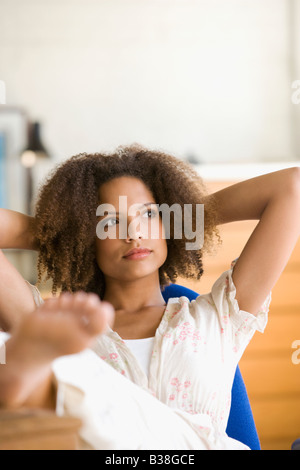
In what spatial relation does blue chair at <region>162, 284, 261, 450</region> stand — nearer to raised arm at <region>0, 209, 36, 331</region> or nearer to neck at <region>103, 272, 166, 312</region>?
neck at <region>103, 272, 166, 312</region>

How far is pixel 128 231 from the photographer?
3.83 feet

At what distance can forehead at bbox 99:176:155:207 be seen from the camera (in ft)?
3.98

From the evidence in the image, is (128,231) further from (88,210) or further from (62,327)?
(62,327)

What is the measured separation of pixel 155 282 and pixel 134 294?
0.18 feet

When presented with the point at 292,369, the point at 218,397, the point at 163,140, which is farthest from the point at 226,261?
the point at 218,397

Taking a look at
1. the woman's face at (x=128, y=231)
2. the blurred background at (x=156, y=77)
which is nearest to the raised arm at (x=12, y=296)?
the woman's face at (x=128, y=231)

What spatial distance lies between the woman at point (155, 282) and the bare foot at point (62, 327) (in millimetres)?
133

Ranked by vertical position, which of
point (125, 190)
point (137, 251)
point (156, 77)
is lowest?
point (137, 251)

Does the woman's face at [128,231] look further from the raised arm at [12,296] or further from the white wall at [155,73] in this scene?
the white wall at [155,73]

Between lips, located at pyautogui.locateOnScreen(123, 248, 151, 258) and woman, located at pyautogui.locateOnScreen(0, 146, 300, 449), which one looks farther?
lips, located at pyautogui.locateOnScreen(123, 248, 151, 258)

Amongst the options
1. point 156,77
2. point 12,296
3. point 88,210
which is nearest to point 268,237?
point 88,210

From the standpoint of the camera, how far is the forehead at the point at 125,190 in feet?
3.98

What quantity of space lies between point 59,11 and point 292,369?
1852 millimetres

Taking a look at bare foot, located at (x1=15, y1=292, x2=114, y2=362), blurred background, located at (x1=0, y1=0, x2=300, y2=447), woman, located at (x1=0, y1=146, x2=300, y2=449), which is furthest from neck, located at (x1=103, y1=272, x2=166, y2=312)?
blurred background, located at (x1=0, y1=0, x2=300, y2=447)
